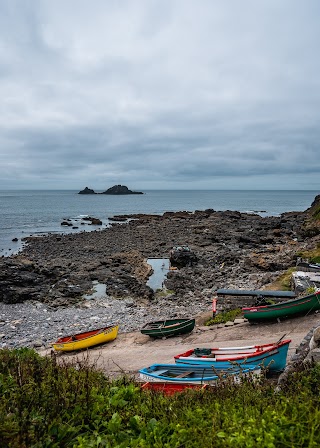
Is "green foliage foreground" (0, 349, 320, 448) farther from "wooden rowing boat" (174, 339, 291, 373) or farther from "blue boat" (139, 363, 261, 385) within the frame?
"wooden rowing boat" (174, 339, 291, 373)

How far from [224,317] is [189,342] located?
10.4 ft

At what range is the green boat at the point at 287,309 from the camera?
1709cm

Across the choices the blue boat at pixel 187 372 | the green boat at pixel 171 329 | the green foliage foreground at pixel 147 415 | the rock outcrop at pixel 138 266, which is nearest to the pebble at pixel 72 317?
the rock outcrop at pixel 138 266

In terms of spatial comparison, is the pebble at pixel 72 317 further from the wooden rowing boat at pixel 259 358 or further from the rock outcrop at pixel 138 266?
the wooden rowing boat at pixel 259 358

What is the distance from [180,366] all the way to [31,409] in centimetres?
641

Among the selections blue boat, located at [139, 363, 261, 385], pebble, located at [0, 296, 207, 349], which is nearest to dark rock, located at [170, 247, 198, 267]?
pebble, located at [0, 296, 207, 349]

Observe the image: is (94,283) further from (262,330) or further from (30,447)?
(30,447)

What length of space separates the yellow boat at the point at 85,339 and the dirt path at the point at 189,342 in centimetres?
35

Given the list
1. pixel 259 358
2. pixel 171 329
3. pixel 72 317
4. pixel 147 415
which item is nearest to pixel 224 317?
pixel 171 329

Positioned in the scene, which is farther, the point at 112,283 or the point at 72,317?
the point at 112,283

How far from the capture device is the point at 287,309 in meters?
17.3

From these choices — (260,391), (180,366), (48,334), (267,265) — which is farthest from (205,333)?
(267,265)

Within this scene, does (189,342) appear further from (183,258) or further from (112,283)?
(183,258)

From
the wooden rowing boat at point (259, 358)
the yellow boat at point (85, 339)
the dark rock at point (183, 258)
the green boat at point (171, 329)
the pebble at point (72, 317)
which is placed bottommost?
the pebble at point (72, 317)
